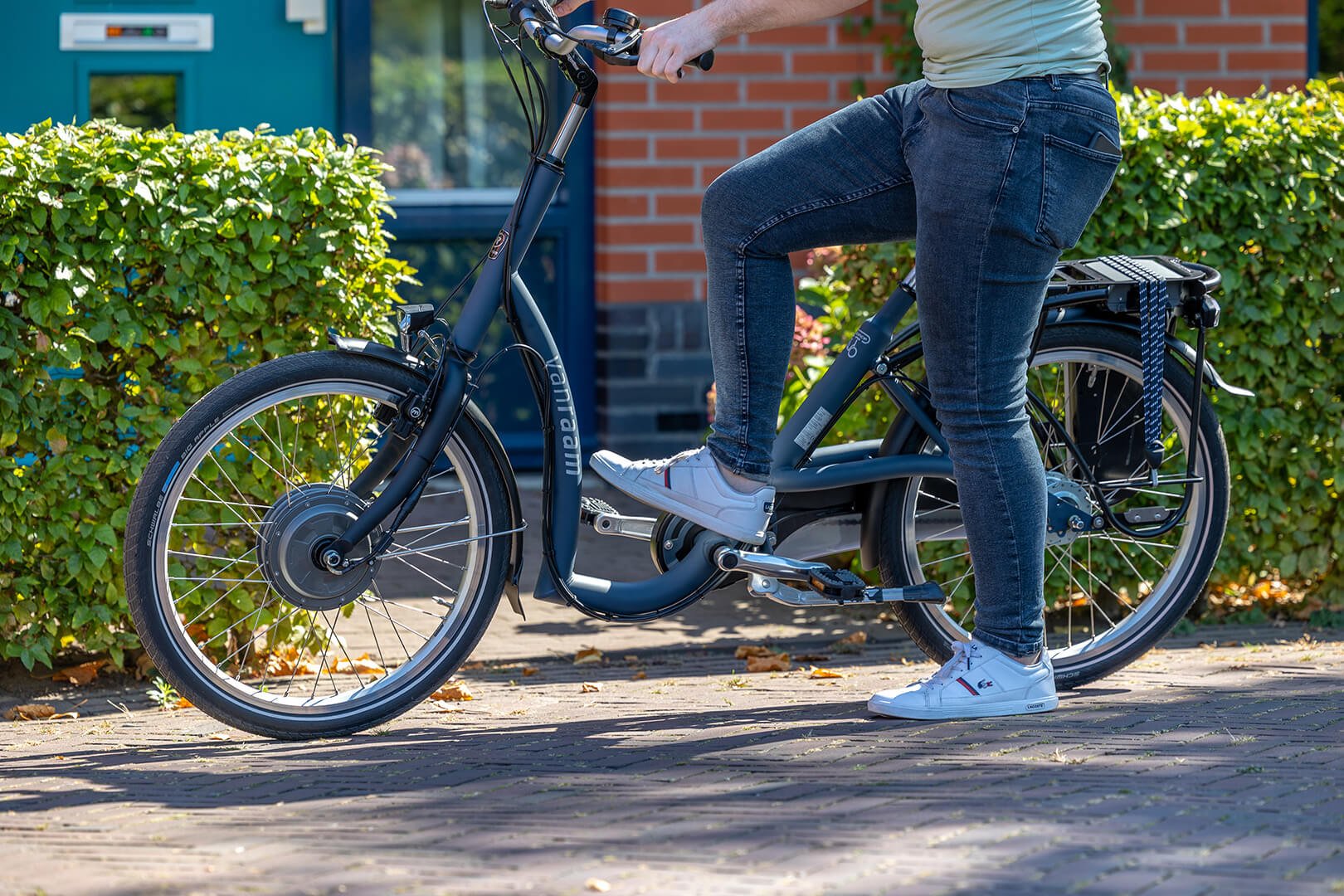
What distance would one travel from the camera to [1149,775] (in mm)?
3195

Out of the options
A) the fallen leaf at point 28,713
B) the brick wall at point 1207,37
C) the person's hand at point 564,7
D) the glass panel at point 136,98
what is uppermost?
the brick wall at point 1207,37

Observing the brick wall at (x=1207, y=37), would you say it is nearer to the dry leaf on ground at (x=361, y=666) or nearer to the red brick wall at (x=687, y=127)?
the red brick wall at (x=687, y=127)

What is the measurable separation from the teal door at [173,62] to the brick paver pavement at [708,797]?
350 cm

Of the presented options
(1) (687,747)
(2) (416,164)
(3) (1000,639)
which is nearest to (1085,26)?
(3) (1000,639)

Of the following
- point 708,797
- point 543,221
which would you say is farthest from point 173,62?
point 708,797

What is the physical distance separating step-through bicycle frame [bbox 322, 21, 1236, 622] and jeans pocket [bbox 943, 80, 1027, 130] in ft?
1.76

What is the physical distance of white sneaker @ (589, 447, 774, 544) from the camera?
3.69 m

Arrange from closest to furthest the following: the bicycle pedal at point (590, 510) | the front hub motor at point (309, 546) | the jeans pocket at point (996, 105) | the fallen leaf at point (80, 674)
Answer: the jeans pocket at point (996, 105) → the front hub motor at point (309, 546) → the bicycle pedal at point (590, 510) → the fallen leaf at point (80, 674)

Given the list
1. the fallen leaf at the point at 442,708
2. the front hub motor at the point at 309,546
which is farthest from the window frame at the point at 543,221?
the front hub motor at the point at 309,546

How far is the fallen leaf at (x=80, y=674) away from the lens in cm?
440

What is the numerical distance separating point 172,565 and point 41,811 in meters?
1.25

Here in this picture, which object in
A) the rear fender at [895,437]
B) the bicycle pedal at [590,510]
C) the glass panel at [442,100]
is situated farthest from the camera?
the glass panel at [442,100]

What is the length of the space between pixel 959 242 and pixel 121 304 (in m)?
2.02

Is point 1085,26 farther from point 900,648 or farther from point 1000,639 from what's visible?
point 900,648
